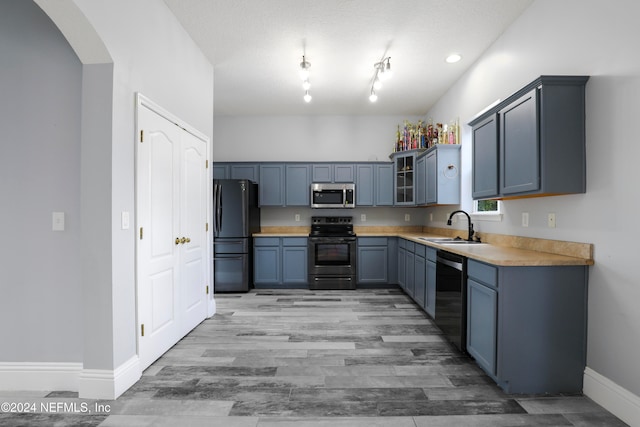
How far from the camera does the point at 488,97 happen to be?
339 cm

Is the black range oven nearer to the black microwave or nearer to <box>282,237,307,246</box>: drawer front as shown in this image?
<box>282,237,307,246</box>: drawer front

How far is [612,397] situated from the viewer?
1889mm

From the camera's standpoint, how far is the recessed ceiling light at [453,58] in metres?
3.57

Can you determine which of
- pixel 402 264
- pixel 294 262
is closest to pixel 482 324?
pixel 402 264

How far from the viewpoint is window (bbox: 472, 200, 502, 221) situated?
3215 mm

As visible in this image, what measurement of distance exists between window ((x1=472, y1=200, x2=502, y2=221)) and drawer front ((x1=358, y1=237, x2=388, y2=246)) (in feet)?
5.31

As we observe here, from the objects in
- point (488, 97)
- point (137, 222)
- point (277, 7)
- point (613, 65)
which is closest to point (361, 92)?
point (488, 97)

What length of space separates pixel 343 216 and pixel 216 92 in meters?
2.91

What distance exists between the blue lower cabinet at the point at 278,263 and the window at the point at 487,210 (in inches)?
103

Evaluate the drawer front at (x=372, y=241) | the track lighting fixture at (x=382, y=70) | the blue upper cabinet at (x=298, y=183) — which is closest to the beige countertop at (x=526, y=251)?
the drawer front at (x=372, y=241)

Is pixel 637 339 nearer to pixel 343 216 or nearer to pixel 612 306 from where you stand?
pixel 612 306

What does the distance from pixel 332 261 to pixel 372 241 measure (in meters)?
0.74

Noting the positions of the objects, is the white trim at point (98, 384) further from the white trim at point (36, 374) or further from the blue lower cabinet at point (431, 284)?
the blue lower cabinet at point (431, 284)

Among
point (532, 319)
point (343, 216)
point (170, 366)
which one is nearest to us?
point (532, 319)
